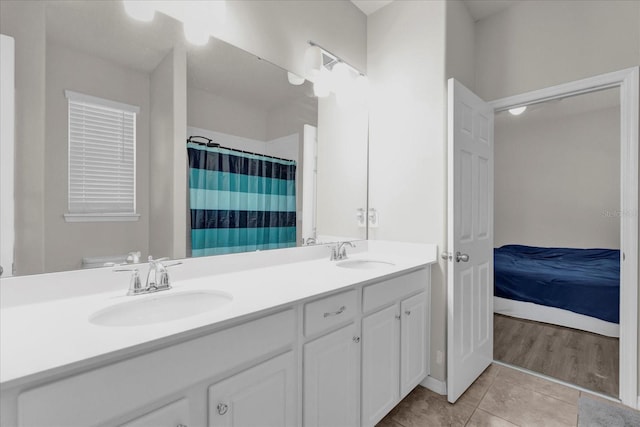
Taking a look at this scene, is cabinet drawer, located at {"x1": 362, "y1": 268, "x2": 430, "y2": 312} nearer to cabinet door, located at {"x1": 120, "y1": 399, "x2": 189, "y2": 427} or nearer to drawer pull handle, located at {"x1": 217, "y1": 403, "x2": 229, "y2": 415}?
drawer pull handle, located at {"x1": 217, "y1": 403, "x2": 229, "y2": 415}

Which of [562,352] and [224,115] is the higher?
[224,115]

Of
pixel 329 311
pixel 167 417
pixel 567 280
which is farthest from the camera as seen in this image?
pixel 567 280

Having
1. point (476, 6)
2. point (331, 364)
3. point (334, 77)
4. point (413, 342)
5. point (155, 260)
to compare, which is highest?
point (476, 6)

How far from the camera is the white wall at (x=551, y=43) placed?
6.05 feet

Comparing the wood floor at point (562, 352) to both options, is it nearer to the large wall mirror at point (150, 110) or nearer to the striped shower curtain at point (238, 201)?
the large wall mirror at point (150, 110)

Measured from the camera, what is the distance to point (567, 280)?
279 centimetres

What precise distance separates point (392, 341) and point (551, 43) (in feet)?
7.46

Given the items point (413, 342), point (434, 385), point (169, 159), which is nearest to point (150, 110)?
point (169, 159)

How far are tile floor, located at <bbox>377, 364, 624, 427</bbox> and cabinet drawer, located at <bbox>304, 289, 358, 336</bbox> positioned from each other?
2.64ft

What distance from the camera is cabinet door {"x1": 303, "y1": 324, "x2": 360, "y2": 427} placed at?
1162 millimetres

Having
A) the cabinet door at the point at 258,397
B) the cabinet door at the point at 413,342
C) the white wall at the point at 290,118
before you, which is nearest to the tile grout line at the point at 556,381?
the cabinet door at the point at 413,342

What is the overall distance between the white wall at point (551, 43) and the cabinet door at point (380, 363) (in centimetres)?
191

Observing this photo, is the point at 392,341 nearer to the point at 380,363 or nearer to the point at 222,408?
the point at 380,363

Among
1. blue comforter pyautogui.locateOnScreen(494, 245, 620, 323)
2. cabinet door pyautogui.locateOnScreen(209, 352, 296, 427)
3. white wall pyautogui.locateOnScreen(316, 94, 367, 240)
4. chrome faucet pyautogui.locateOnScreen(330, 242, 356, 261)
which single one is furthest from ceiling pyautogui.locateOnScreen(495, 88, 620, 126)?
cabinet door pyautogui.locateOnScreen(209, 352, 296, 427)
